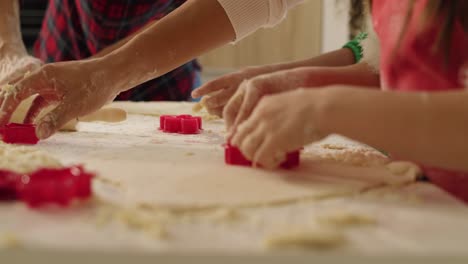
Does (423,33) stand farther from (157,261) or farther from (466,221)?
(157,261)

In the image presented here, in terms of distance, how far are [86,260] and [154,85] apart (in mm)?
1192

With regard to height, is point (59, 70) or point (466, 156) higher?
point (59, 70)

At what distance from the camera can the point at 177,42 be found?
3.18 feet

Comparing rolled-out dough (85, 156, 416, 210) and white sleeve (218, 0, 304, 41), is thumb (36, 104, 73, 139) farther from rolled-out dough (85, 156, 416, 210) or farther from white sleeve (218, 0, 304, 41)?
white sleeve (218, 0, 304, 41)

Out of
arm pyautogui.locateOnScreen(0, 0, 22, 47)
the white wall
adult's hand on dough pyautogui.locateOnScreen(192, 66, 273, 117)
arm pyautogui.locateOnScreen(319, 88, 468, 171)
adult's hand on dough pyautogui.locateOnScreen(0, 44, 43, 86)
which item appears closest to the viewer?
arm pyautogui.locateOnScreen(319, 88, 468, 171)

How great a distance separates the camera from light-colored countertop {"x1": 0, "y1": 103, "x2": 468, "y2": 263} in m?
0.39

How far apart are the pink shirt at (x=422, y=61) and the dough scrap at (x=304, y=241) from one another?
0.26 meters

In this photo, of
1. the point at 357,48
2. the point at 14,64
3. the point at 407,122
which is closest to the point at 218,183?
the point at 407,122

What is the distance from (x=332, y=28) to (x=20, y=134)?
1.64 m

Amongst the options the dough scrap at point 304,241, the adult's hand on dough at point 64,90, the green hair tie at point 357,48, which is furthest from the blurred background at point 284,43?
the dough scrap at point 304,241

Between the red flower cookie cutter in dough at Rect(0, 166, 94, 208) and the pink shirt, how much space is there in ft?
1.19

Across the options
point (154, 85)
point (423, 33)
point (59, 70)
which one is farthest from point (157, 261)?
point (154, 85)

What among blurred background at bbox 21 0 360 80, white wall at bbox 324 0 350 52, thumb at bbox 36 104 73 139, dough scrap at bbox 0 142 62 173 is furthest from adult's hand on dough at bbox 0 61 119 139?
blurred background at bbox 21 0 360 80

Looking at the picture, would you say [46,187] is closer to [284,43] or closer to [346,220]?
[346,220]
